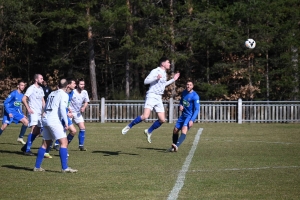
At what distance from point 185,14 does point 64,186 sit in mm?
31506

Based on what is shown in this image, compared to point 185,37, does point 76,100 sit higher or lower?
lower

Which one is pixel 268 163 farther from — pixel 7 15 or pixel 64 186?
pixel 7 15

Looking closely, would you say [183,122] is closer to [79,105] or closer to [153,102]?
[153,102]

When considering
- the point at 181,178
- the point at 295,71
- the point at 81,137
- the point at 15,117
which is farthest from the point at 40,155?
the point at 295,71

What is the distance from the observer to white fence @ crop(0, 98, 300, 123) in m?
36.3

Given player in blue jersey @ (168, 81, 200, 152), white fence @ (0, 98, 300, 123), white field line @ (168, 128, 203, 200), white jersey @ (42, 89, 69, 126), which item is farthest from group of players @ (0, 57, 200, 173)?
white fence @ (0, 98, 300, 123)

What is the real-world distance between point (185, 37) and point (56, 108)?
91.5 ft

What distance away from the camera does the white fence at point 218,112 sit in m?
36.3

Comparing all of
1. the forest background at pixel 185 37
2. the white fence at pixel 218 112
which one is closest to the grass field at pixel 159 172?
the white fence at pixel 218 112

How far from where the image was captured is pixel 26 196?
9.65 m

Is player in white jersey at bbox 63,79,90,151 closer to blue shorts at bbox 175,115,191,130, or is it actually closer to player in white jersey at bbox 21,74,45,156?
player in white jersey at bbox 21,74,45,156

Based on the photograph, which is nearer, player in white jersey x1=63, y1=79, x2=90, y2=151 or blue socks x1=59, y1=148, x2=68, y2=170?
blue socks x1=59, y1=148, x2=68, y2=170

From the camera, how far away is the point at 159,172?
12570mm

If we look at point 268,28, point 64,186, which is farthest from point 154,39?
point 64,186
